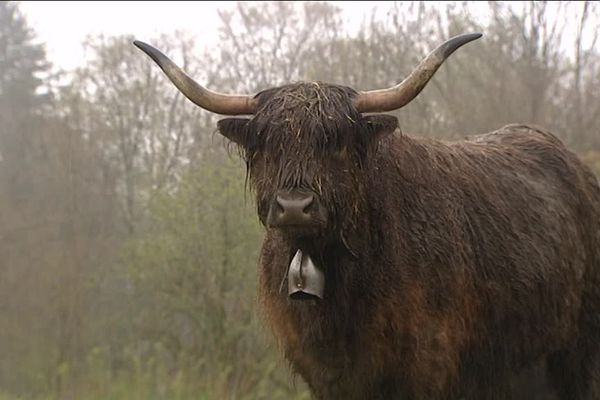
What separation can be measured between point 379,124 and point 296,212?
84 centimetres

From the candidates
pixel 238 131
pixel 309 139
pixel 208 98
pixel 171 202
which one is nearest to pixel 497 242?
pixel 309 139

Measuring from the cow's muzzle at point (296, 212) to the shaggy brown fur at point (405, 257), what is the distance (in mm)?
83

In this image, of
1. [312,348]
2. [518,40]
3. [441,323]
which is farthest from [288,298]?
[518,40]

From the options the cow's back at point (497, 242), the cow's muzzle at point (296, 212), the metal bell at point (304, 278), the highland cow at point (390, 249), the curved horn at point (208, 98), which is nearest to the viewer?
the cow's muzzle at point (296, 212)

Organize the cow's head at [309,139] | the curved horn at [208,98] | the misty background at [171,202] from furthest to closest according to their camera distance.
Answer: the misty background at [171,202] → the curved horn at [208,98] → the cow's head at [309,139]

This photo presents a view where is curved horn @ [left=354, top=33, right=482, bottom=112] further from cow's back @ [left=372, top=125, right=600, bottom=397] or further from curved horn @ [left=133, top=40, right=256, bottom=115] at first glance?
curved horn @ [left=133, top=40, right=256, bottom=115]

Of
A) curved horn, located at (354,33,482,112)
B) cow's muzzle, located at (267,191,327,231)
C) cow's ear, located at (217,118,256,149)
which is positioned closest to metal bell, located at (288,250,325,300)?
cow's muzzle, located at (267,191,327,231)

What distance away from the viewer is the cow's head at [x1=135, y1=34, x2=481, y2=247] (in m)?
4.37

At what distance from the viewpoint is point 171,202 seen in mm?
12836

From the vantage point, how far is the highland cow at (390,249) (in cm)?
460

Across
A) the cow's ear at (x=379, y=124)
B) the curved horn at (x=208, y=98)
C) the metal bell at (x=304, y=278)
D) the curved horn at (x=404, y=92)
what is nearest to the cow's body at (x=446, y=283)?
the metal bell at (x=304, y=278)

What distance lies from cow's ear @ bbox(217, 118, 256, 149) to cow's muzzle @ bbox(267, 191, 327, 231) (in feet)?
1.83

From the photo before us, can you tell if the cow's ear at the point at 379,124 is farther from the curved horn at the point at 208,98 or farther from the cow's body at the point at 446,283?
the curved horn at the point at 208,98

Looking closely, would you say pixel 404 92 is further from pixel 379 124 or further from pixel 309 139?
pixel 309 139
